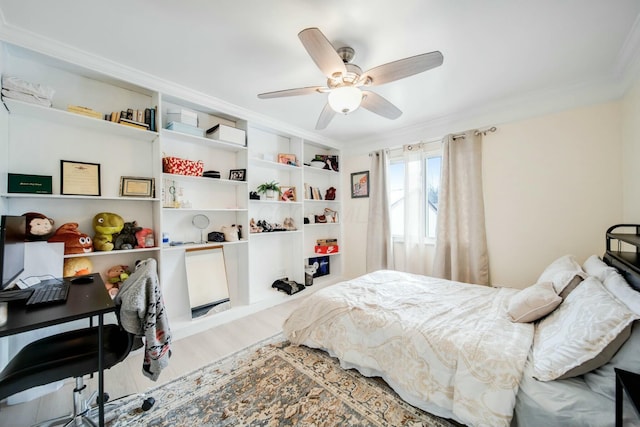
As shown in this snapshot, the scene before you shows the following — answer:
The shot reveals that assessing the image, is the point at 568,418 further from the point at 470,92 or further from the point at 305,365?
the point at 470,92

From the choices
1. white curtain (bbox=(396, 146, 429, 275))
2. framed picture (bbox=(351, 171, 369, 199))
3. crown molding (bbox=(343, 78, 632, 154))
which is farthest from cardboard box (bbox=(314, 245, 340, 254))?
crown molding (bbox=(343, 78, 632, 154))

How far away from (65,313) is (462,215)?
3558mm

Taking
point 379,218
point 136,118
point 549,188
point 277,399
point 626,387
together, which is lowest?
point 277,399

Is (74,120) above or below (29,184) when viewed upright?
above

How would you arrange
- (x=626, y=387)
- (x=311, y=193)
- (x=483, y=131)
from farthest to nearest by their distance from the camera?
(x=311, y=193)
(x=483, y=131)
(x=626, y=387)

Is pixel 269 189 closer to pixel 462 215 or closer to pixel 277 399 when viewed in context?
pixel 277 399

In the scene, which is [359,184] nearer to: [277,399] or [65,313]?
Answer: [277,399]

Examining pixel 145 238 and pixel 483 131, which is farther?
pixel 483 131

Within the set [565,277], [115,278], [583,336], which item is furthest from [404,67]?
[115,278]

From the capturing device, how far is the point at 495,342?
133 centimetres

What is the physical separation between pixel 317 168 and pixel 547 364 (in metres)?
3.35

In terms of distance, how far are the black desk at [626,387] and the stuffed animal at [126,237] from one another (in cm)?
305

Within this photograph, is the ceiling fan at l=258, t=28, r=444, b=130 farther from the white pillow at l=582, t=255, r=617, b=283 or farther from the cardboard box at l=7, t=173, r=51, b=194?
the cardboard box at l=7, t=173, r=51, b=194

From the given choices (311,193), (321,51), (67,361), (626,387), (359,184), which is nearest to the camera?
(626,387)
